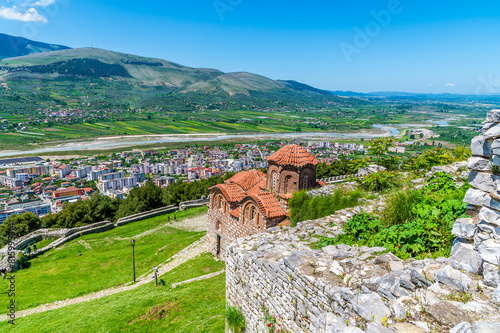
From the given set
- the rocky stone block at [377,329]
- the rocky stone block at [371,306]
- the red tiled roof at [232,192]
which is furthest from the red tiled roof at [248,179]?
the rocky stone block at [377,329]

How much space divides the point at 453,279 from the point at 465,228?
0.87 m

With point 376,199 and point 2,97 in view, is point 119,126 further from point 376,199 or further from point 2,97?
point 376,199

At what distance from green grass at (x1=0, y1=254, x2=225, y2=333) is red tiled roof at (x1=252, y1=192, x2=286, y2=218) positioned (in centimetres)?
354

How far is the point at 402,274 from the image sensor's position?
11.1ft

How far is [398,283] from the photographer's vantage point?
321 centimetres

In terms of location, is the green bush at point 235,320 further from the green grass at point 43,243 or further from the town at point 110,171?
the town at point 110,171

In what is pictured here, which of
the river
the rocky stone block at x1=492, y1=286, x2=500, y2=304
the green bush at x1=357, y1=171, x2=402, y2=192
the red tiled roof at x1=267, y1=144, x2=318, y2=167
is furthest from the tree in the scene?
the river

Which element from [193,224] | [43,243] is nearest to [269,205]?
[193,224]

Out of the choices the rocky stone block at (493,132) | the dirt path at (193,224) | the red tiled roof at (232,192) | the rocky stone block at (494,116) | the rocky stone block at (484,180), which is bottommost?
the dirt path at (193,224)

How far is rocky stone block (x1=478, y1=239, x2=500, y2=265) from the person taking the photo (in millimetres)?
3064

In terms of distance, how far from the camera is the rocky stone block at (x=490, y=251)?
306cm

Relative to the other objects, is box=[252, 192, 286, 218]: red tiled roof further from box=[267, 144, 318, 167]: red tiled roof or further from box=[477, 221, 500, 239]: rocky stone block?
box=[477, 221, 500, 239]: rocky stone block

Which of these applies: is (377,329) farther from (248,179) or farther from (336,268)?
(248,179)

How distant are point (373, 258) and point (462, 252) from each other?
3.47 feet
